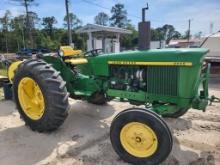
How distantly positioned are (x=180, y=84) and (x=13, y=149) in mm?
2366

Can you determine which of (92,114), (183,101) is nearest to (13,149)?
(92,114)

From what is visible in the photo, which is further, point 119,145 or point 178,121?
point 178,121

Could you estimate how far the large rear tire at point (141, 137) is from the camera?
9.13 ft

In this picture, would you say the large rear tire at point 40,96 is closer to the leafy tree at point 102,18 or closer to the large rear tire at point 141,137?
the large rear tire at point 141,137

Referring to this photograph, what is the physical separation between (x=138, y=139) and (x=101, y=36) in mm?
18941

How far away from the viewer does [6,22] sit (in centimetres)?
4009

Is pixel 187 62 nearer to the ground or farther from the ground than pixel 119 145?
farther from the ground

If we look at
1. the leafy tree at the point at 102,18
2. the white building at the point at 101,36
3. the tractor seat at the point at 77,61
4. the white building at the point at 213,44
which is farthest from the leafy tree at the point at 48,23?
the tractor seat at the point at 77,61

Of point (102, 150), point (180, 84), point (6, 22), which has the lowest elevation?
point (102, 150)

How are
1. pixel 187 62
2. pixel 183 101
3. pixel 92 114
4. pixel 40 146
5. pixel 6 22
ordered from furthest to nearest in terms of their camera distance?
pixel 6 22, pixel 92 114, pixel 40 146, pixel 183 101, pixel 187 62

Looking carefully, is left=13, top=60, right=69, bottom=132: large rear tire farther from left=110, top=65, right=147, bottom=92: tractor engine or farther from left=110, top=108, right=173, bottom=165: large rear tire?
left=110, top=108, right=173, bottom=165: large rear tire

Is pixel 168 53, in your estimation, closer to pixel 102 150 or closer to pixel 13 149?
pixel 102 150

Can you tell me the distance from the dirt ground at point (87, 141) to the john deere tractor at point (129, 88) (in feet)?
0.82

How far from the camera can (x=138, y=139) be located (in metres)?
2.96
